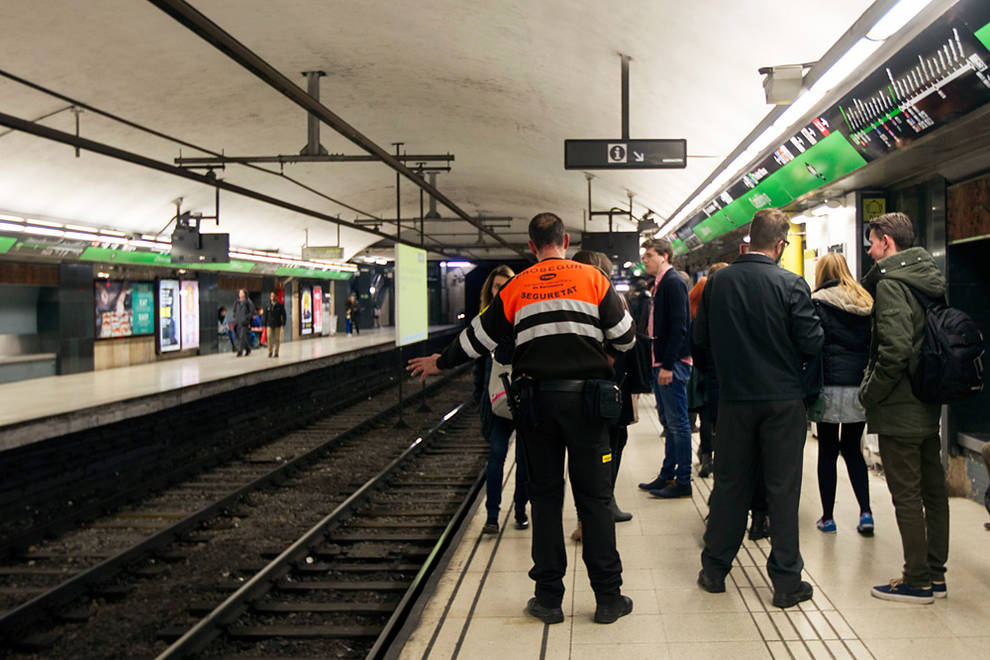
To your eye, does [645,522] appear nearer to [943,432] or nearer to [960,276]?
[943,432]

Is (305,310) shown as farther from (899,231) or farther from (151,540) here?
(899,231)

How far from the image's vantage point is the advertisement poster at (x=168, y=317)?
18875 millimetres

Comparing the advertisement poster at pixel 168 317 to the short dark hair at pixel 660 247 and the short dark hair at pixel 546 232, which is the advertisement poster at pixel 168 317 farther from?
the short dark hair at pixel 546 232

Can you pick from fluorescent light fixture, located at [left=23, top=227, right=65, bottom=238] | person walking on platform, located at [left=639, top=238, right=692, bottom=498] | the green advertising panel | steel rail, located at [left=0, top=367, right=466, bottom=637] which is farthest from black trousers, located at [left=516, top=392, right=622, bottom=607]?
fluorescent light fixture, located at [left=23, top=227, right=65, bottom=238]

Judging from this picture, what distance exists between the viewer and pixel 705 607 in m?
3.59

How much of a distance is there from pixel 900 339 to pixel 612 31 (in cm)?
403

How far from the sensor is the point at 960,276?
5.79m

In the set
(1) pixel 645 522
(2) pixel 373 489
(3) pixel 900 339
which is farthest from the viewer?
(2) pixel 373 489

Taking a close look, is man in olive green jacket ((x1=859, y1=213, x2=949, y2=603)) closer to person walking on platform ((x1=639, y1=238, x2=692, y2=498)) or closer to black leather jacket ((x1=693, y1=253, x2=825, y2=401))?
black leather jacket ((x1=693, y1=253, x2=825, y2=401))

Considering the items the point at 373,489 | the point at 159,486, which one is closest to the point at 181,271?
the point at 159,486

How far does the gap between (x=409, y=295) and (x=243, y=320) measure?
34.2ft

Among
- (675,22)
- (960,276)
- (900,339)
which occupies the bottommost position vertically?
(900,339)

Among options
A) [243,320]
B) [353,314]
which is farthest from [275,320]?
[353,314]

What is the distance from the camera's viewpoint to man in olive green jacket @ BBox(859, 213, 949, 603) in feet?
11.3
